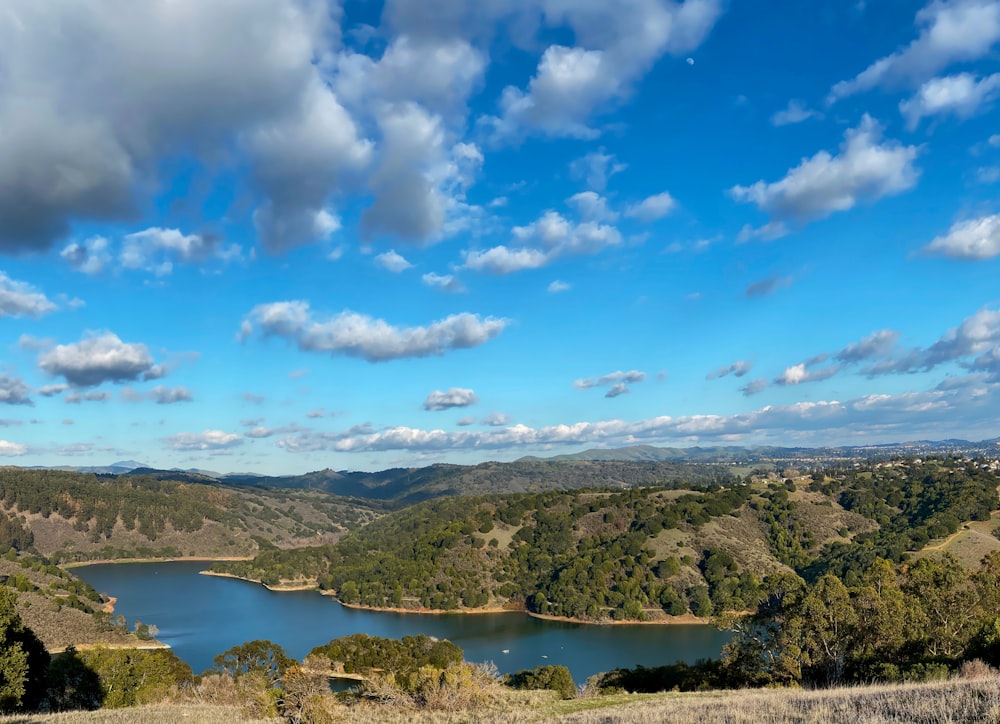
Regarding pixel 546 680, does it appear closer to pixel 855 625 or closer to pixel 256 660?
pixel 855 625

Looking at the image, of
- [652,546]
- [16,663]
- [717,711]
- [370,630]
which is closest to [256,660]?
[16,663]

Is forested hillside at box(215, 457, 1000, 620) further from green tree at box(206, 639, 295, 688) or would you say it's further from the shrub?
green tree at box(206, 639, 295, 688)

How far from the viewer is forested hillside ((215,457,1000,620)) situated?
124688 millimetres

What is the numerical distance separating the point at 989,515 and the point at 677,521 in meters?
62.7

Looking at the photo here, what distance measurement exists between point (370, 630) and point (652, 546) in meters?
65.6

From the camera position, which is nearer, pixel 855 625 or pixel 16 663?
pixel 16 663

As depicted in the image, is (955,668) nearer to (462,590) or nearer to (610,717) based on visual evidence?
(610,717)

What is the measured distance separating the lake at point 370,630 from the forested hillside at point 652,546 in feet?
27.6

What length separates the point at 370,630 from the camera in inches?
4695

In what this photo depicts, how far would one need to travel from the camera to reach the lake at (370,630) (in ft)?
305

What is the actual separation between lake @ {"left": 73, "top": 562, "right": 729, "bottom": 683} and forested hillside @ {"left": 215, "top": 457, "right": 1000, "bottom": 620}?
8.42 m

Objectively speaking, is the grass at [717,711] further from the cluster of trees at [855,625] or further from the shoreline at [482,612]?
the shoreline at [482,612]

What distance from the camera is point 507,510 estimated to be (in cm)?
17950

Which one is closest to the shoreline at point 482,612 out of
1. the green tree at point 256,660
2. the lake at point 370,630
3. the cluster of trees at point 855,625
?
the lake at point 370,630
